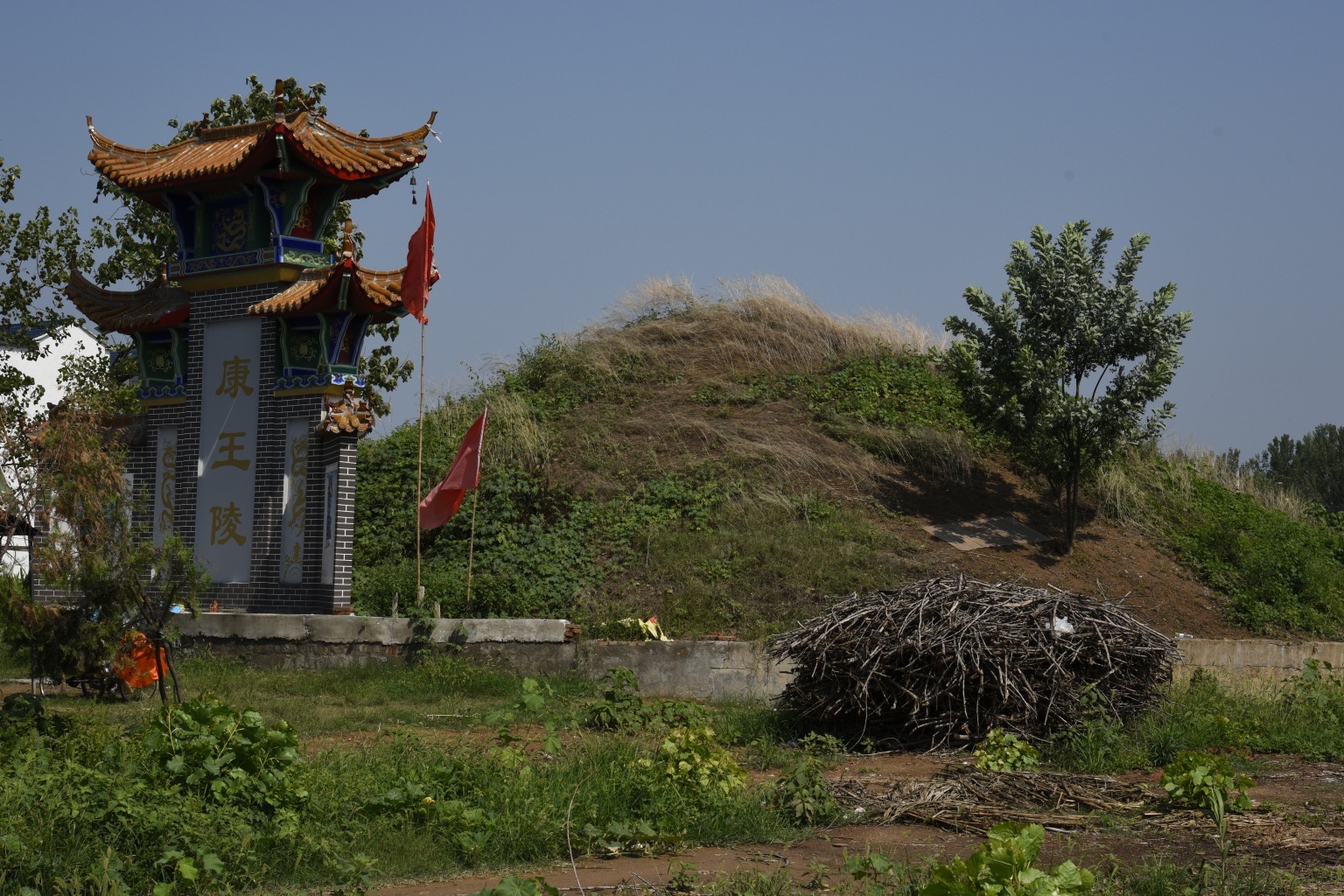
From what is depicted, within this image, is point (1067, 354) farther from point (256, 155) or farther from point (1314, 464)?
point (1314, 464)

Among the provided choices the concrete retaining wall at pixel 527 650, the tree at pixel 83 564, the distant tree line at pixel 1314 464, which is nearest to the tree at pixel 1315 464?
the distant tree line at pixel 1314 464

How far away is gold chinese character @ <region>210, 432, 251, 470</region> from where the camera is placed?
15.6 metres

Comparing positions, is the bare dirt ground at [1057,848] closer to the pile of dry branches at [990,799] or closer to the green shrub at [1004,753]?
the pile of dry branches at [990,799]

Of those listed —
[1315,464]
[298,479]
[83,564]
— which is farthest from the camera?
[1315,464]

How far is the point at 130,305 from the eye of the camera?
1688cm

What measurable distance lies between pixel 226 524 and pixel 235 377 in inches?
73.0

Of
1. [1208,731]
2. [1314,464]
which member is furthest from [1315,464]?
[1208,731]

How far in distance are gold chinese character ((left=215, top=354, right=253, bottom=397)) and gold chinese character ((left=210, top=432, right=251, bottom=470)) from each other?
52cm

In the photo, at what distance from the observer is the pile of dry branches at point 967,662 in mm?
10258

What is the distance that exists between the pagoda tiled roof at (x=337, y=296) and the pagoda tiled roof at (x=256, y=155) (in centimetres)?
133

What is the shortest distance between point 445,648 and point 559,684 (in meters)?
1.42

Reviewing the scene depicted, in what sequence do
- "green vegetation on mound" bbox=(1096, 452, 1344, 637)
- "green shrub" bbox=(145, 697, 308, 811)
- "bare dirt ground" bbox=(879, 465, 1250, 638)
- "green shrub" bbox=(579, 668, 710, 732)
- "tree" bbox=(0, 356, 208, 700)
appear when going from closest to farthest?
"green shrub" bbox=(145, 697, 308, 811), "tree" bbox=(0, 356, 208, 700), "green shrub" bbox=(579, 668, 710, 732), "bare dirt ground" bbox=(879, 465, 1250, 638), "green vegetation on mound" bbox=(1096, 452, 1344, 637)

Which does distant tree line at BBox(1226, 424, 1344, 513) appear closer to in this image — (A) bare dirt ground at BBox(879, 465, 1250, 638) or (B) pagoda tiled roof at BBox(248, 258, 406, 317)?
(A) bare dirt ground at BBox(879, 465, 1250, 638)

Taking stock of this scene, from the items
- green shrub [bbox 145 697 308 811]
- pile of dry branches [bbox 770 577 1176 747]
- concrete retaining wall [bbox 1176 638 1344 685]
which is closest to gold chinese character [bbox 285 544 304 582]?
pile of dry branches [bbox 770 577 1176 747]
